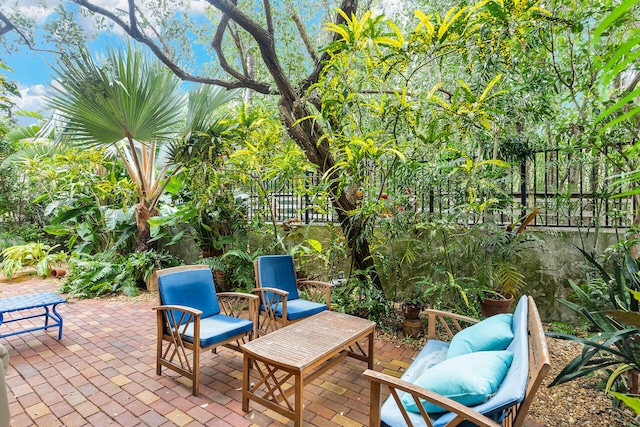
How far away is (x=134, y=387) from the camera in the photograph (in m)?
2.65

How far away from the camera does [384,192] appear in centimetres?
361

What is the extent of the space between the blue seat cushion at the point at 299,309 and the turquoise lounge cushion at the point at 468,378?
1552 mm

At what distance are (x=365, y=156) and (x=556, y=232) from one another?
101 inches

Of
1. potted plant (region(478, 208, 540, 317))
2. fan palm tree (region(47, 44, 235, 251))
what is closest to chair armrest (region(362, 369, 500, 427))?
potted plant (region(478, 208, 540, 317))

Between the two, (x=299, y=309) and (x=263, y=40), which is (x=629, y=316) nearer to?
(x=299, y=309)

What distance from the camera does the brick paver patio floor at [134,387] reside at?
229 centimetres

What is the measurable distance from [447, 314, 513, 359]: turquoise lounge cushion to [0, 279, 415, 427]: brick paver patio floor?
2.81 ft

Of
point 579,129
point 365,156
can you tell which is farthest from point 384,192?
point 579,129

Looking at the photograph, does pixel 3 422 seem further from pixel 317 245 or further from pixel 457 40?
pixel 457 40

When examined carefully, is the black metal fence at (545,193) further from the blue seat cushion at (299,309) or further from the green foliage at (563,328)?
Result: the green foliage at (563,328)

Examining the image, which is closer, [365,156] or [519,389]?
[519,389]

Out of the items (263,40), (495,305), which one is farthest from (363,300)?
(263,40)

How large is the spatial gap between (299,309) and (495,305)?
6.52 feet

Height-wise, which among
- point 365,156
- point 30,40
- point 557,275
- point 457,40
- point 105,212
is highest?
point 30,40
